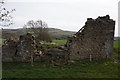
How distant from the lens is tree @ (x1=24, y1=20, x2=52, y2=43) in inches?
1470

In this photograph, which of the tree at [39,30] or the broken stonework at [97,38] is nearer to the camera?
the broken stonework at [97,38]

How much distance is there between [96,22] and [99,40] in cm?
199

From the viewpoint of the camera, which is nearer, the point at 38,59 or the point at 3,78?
the point at 3,78

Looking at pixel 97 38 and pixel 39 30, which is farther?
pixel 39 30

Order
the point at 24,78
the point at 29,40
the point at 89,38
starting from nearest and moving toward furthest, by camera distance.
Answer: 1. the point at 24,78
2. the point at 29,40
3. the point at 89,38

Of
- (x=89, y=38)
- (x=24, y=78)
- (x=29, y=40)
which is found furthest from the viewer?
(x=89, y=38)

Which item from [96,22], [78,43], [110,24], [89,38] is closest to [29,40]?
[78,43]

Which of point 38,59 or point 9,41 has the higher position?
point 9,41

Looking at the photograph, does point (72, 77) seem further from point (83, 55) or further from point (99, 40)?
point (99, 40)

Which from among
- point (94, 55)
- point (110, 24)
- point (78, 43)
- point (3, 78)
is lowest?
point (3, 78)

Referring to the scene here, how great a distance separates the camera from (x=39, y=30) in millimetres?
39031

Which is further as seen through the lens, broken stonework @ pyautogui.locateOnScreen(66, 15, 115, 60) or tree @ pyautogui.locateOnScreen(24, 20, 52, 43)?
tree @ pyautogui.locateOnScreen(24, 20, 52, 43)

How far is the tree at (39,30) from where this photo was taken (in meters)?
37.3

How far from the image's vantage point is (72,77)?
27.6 ft
